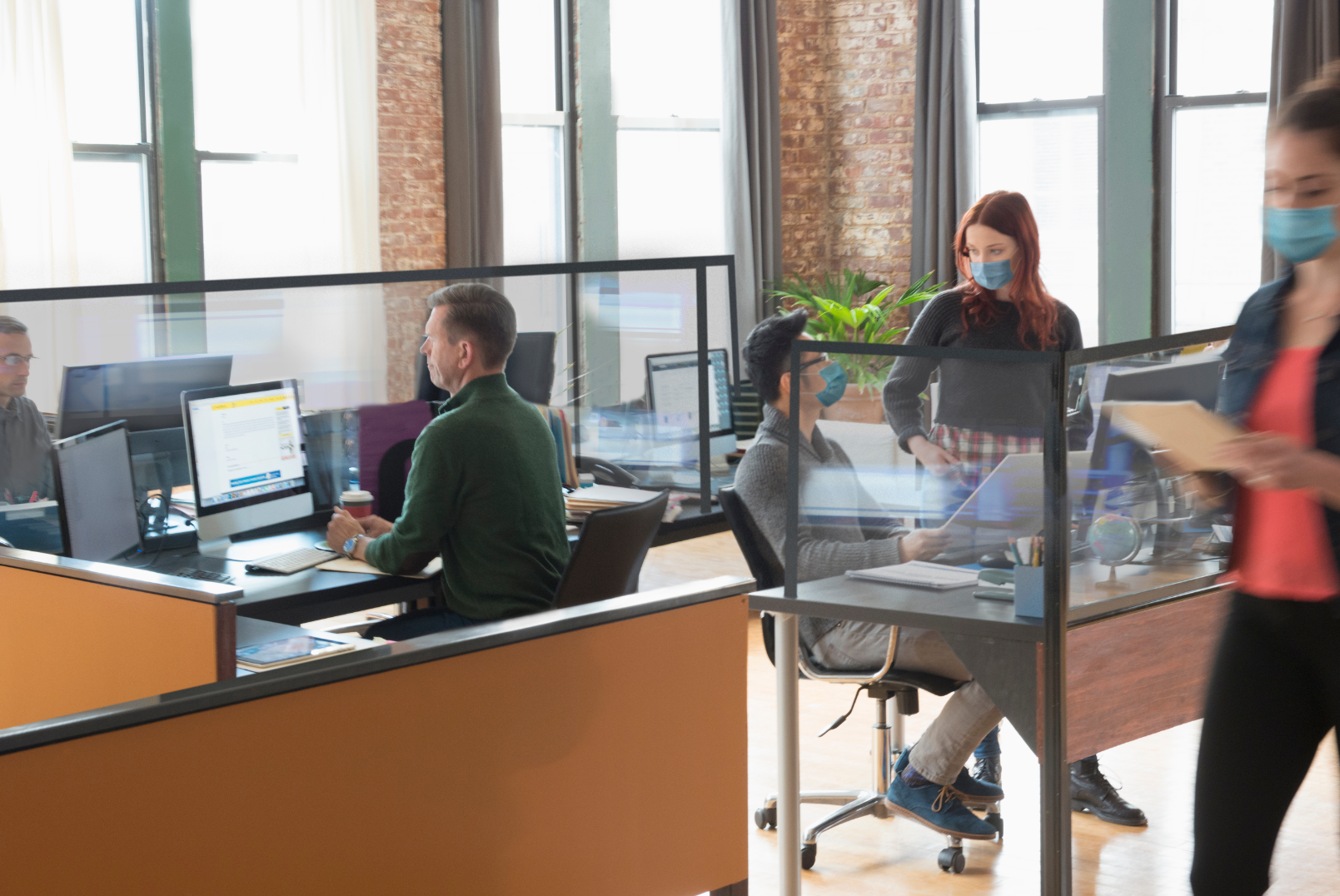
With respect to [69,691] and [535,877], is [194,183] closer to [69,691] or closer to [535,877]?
[69,691]

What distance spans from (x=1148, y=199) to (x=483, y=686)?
5.42 m

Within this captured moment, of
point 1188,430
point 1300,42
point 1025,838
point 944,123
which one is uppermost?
point 1300,42

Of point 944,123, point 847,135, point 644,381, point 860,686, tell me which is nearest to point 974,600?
point 860,686

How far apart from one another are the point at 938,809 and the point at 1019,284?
116 centimetres

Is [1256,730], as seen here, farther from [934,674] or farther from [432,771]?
[934,674]

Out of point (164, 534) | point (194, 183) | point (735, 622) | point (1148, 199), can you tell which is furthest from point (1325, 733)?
point (1148, 199)

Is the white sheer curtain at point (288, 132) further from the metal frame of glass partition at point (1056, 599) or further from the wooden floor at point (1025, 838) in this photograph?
the metal frame of glass partition at point (1056, 599)

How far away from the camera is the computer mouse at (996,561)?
2420 millimetres

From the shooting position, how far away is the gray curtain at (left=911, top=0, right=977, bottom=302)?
22.3 ft

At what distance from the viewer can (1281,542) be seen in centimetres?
154

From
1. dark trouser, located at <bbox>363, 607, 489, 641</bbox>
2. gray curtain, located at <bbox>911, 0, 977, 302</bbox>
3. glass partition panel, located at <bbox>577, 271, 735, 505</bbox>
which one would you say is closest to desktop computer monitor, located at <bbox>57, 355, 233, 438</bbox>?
dark trouser, located at <bbox>363, 607, 489, 641</bbox>

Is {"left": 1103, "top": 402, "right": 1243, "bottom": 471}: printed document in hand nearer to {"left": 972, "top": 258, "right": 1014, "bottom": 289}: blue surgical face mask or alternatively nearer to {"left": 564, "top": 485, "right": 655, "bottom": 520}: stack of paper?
{"left": 972, "top": 258, "right": 1014, "bottom": 289}: blue surgical face mask

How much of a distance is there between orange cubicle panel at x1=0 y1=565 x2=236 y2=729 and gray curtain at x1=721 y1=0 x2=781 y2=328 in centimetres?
486

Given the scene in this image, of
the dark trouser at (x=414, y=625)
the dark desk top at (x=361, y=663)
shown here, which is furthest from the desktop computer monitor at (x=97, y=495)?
the dark desk top at (x=361, y=663)
